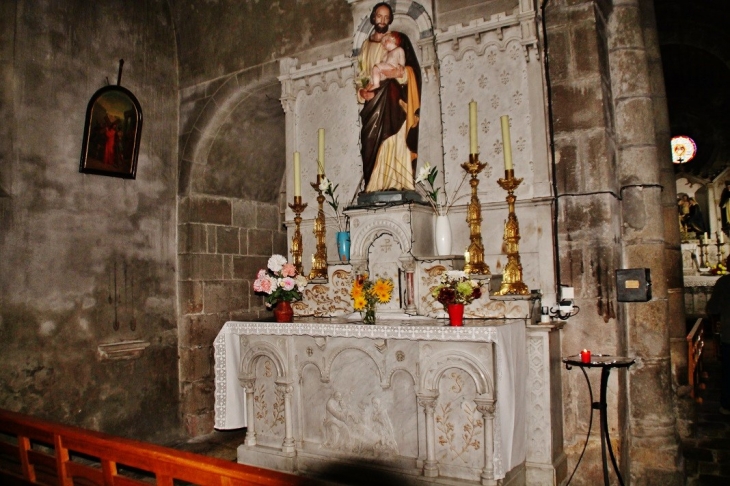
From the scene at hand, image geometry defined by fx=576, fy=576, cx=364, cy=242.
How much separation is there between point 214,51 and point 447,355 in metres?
4.46

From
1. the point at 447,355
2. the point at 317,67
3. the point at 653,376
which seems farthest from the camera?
the point at 317,67

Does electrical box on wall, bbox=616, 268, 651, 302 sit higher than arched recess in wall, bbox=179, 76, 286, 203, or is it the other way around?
arched recess in wall, bbox=179, 76, 286, 203

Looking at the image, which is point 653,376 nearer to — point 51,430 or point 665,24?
point 51,430

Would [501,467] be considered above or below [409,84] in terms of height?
below

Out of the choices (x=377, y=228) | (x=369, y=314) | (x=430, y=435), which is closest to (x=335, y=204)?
(x=377, y=228)

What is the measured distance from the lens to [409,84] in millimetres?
5027

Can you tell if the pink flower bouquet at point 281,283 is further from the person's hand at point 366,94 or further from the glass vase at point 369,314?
the person's hand at point 366,94

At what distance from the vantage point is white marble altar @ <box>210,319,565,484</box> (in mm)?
3791

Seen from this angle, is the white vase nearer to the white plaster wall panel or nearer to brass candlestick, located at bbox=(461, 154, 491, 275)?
brass candlestick, located at bbox=(461, 154, 491, 275)

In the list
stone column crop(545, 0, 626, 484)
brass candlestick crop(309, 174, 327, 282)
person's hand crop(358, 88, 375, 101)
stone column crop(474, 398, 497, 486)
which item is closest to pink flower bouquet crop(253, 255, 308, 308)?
brass candlestick crop(309, 174, 327, 282)

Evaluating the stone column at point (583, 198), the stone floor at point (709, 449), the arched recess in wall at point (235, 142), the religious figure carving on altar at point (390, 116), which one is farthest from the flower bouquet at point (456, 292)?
the arched recess in wall at point (235, 142)

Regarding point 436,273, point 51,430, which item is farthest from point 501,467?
point 51,430

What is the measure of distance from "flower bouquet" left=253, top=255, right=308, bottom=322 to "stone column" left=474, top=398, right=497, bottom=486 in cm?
191

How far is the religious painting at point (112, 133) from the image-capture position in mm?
5641
